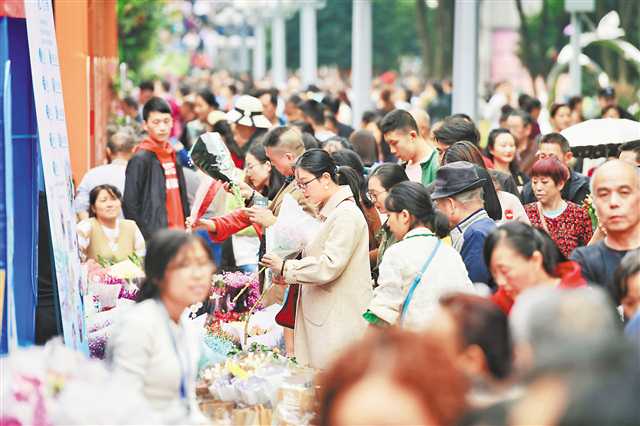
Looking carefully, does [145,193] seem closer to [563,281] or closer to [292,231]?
[292,231]

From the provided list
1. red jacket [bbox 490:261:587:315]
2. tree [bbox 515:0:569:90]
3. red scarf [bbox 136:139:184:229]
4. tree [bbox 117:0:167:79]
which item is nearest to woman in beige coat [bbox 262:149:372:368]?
red jacket [bbox 490:261:587:315]

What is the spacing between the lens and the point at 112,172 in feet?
43.2

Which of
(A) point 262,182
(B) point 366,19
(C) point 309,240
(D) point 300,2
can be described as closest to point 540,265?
(C) point 309,240

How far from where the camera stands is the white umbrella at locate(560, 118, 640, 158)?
1258cm

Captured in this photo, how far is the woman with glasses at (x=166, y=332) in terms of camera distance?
5.88 m

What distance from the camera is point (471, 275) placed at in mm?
8336

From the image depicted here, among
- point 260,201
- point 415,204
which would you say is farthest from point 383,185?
point 260,201

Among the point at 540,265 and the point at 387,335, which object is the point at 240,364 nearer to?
the point at 540,265

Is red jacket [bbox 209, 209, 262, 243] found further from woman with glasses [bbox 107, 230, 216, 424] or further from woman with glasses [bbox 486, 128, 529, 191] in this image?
woman with glasses [bbox 107, 230, 216, 424]

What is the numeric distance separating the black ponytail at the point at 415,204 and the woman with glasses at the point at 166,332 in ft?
6.56

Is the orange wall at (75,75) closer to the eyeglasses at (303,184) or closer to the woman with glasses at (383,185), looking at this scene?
the woman with glasses at (383,185)

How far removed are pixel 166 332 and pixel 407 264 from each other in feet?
7.05

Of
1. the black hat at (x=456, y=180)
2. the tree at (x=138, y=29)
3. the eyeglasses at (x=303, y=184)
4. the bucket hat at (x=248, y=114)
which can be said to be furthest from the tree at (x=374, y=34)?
the black hat at (x=456, y=180)

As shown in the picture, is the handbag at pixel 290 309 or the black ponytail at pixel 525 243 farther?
the handbag at pixel 290 309
